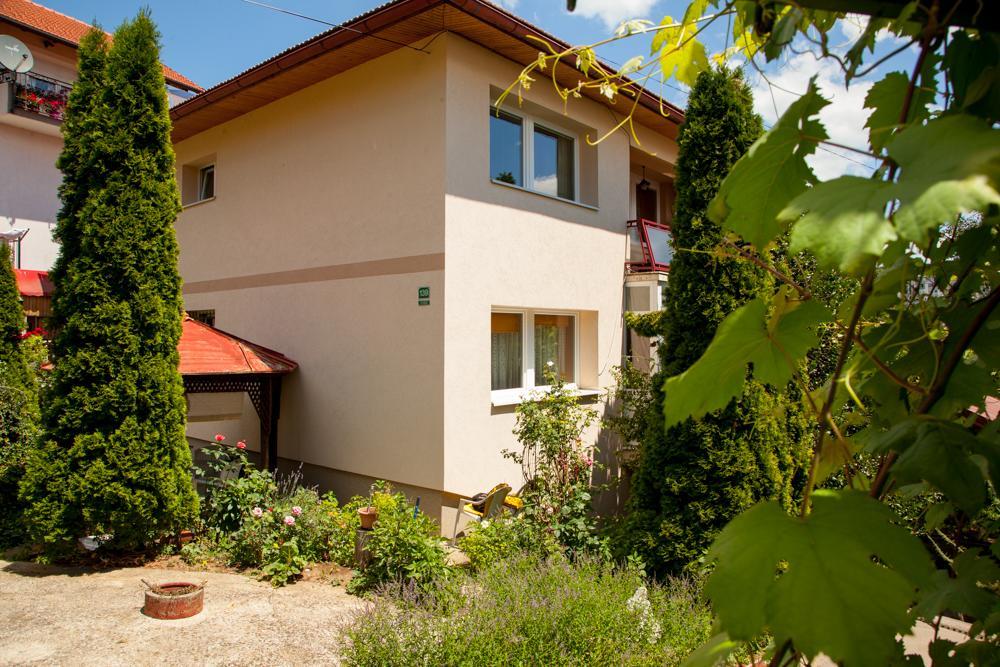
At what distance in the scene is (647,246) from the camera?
36.8 feet

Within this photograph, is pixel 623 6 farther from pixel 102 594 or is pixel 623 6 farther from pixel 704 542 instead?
pixel 102 594

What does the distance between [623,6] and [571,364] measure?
9463 mm

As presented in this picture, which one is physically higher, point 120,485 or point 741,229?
point 741,229

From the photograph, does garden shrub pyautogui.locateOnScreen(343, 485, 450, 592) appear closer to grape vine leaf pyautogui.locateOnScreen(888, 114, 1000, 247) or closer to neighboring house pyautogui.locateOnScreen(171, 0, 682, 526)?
neighboring house pyautogui.locateOnScreen(171, 0, 682, 526)

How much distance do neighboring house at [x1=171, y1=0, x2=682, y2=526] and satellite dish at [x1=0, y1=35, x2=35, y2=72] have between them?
6502mm

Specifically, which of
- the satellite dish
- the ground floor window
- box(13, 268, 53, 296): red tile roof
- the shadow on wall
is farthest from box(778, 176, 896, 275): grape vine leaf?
the satellite dish

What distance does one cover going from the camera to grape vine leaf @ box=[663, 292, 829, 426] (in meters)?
0.92

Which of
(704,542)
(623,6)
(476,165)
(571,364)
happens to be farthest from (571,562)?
(623,6)

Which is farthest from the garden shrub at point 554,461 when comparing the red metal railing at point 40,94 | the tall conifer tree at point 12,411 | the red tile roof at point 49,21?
the red tile roof at point 49,21

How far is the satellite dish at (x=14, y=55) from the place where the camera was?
14984 millimetres

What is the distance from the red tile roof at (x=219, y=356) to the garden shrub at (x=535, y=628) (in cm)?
538

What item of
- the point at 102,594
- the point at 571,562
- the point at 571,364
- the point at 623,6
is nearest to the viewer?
the point at 623,6

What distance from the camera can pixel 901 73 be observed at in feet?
3.11

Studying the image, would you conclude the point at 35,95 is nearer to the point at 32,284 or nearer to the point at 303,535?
the point at 32,284
